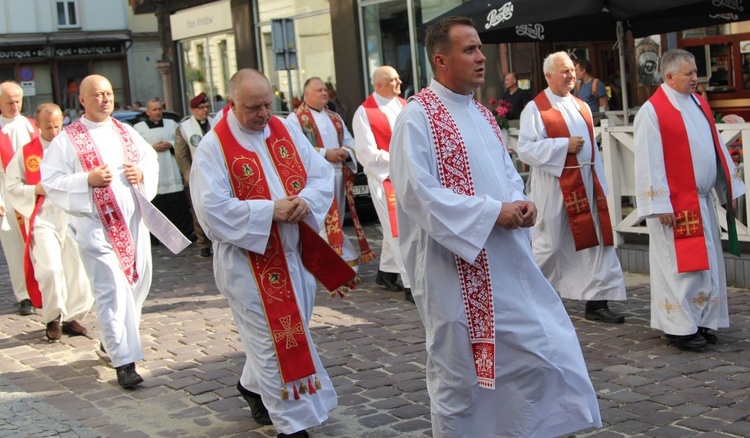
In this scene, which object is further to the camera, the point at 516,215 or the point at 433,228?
the point at 433,228

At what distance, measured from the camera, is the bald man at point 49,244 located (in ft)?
29.0

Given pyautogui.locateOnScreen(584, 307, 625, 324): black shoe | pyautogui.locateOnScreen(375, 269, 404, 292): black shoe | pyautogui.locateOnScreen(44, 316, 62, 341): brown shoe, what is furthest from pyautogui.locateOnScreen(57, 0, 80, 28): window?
pyautogui.locateOnScreen(584, 307, 625, 324): black shoe

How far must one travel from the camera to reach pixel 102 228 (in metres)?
7.23

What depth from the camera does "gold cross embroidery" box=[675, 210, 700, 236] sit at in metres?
7.00

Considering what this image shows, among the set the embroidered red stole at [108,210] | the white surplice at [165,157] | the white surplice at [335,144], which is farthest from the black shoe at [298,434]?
the white surplice at [165,157]

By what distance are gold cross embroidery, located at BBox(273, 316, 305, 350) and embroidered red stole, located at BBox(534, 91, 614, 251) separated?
314 centimetres

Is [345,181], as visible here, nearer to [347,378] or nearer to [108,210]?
[108,210]

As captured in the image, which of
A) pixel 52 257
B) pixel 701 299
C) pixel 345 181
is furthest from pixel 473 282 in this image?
pixel 345 181

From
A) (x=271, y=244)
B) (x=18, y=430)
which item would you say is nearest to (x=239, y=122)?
(x=271, y=244)

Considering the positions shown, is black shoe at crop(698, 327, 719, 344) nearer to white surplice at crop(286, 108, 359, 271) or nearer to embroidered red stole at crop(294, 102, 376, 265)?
embroidered red stole at crop(294, 102, 376, 265)

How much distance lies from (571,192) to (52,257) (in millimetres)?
4334

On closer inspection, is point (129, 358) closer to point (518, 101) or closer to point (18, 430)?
point (18, 430)

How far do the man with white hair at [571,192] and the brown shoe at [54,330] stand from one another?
155 inches

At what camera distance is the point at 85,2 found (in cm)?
4450
